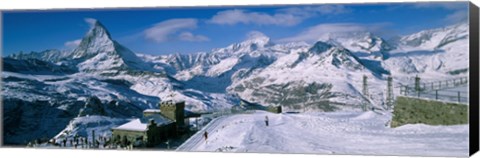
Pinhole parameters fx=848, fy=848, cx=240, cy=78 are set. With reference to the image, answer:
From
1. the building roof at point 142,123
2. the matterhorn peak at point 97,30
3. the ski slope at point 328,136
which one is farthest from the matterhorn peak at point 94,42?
the ski slope at point 328,136

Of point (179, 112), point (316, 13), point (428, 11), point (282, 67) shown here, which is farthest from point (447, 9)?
point (179, 112)

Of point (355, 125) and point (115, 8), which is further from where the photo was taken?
point (115, 8)

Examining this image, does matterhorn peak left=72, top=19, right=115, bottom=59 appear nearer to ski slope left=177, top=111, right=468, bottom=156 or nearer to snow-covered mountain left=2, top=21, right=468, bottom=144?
snow-covered mountain left=2, top=21, right=468, bottom=144

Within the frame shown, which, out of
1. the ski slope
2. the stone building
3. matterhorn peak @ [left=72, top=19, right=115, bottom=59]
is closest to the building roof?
the stone building

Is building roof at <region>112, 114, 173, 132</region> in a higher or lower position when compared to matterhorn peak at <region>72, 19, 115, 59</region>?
lower

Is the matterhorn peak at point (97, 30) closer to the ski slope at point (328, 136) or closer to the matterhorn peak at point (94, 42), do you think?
the matterhorn peak at point (94, 42)

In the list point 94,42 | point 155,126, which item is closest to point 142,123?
point 155,126

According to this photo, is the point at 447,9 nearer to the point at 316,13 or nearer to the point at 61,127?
the point at 316,13
